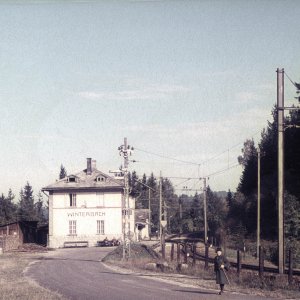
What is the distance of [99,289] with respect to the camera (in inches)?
763

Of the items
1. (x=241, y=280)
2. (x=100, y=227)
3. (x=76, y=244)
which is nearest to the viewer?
(x=241, y=280)

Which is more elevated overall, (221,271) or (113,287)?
(221,271)

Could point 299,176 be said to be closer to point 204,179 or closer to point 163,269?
point 204,179

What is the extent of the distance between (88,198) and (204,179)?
14.6 m

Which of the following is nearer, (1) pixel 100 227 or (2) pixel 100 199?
(1) pixel 100 227

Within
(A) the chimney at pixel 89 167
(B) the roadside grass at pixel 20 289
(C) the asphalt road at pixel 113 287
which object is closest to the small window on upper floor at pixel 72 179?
(A) the chimney at pixel 89 167

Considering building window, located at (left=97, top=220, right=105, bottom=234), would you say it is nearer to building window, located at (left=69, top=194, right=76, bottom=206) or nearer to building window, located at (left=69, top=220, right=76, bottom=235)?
building window, located at (left=69, top=220, right=76, bottom=235)

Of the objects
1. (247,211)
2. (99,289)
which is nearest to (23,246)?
(247,211)

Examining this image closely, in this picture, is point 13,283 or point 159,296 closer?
point 159,296

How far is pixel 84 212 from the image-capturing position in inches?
2387

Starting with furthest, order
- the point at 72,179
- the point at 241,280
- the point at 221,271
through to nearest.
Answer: the point at 72,179 < the point at 241,280 < the point at 221,271

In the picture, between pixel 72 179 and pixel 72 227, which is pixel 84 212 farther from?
pixel 72 179

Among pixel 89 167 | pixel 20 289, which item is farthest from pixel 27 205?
pixel 20 289

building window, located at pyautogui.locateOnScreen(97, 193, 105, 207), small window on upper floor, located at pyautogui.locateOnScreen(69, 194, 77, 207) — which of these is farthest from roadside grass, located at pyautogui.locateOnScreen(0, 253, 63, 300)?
small window on upper floor, located at pyautogui.locateOnScreen(69, 194, 77, 207)
